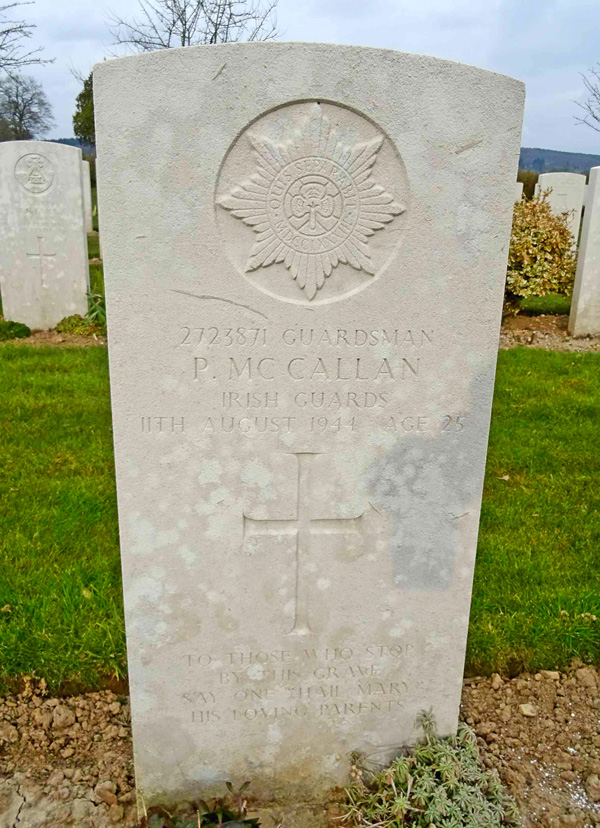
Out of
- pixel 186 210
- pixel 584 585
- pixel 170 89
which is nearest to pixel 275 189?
pixel 186 210

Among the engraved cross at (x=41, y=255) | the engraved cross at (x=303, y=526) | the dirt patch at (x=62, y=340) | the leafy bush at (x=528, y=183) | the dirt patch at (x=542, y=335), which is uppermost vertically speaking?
the leafy bush at (x=528, y=183)

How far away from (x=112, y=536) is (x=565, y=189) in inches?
463

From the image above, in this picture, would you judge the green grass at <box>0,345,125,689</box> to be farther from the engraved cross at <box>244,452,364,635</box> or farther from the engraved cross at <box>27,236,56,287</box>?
the engraved cross at <box>27,236,56,287</box>

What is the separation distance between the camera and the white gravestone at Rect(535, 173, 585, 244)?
12531 millimetres

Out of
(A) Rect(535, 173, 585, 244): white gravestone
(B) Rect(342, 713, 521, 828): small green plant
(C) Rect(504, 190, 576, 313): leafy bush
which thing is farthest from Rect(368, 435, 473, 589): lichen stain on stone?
(A) Rect(535, 173, 585, 244): white gravestone

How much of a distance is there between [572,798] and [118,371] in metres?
2.10

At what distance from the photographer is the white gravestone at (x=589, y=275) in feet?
26.1

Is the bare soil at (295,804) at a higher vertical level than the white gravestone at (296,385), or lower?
lower

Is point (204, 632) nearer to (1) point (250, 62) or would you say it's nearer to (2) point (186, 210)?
(2) point (186, 210)

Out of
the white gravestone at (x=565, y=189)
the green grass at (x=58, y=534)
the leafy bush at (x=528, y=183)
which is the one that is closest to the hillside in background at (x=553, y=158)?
the leafy bush at (x=528, y=183)

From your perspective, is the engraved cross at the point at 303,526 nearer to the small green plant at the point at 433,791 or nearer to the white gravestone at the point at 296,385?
the white gravestone at the point at 296,385

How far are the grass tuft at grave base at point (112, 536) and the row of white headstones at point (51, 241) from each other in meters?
2.55

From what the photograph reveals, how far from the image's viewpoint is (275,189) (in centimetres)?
183

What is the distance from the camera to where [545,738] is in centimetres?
262
